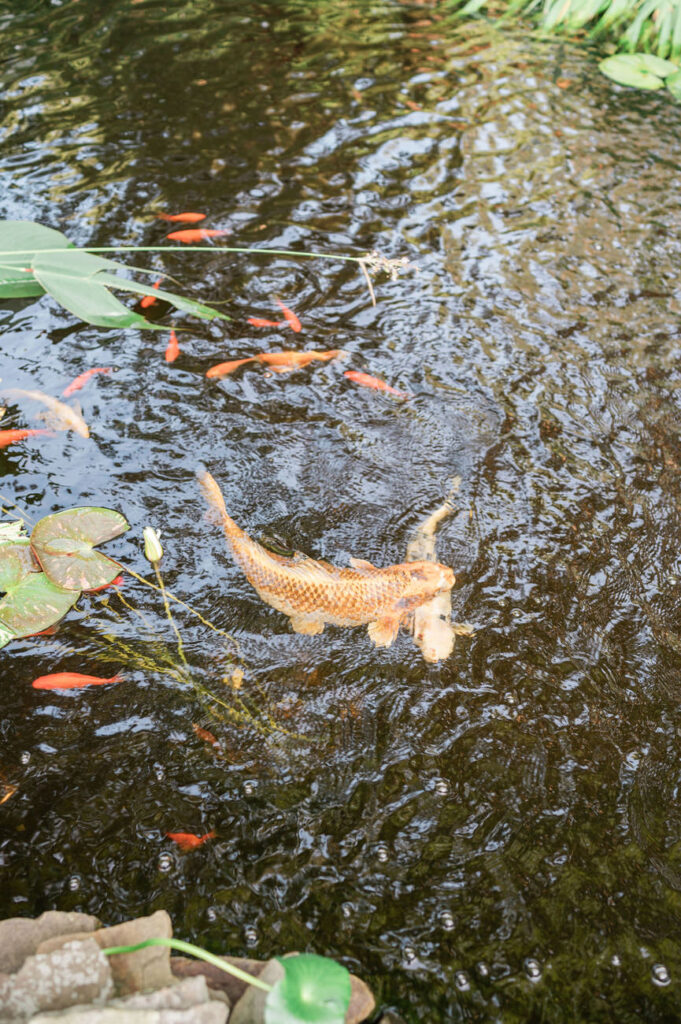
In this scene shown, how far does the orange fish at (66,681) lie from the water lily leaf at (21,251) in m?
1.17

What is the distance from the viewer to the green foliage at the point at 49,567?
2.57 metres

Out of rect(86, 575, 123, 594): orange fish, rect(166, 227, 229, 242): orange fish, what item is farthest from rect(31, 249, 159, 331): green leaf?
rect(166, 227, 229, 242): orange fish

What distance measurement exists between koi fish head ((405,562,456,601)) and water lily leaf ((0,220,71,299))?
149 cm

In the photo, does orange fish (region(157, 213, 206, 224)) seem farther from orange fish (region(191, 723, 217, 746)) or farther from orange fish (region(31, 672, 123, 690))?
orange fish (region(191, 723, 217, 746))

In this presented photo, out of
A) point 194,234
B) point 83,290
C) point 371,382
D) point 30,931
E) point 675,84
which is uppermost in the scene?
point 675,84

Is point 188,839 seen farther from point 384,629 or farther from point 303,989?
point 384,629

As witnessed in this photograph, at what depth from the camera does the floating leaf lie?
5.97 meters

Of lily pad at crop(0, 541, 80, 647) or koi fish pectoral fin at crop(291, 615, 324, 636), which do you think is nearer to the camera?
lily pad at crop(0, 541, 80, 647)

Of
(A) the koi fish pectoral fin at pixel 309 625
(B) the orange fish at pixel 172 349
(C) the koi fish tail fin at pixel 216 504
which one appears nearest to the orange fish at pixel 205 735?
(A) the koi fish pectoral fin at pixel 309 625

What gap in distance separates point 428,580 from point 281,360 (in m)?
1.42

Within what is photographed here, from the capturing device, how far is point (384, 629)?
105 inches

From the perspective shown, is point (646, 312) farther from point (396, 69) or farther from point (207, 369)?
point (396, 69)

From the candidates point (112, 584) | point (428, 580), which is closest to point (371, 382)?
point (428, 580)

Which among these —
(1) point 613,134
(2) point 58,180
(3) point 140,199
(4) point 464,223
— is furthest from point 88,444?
(1) point 613,134
